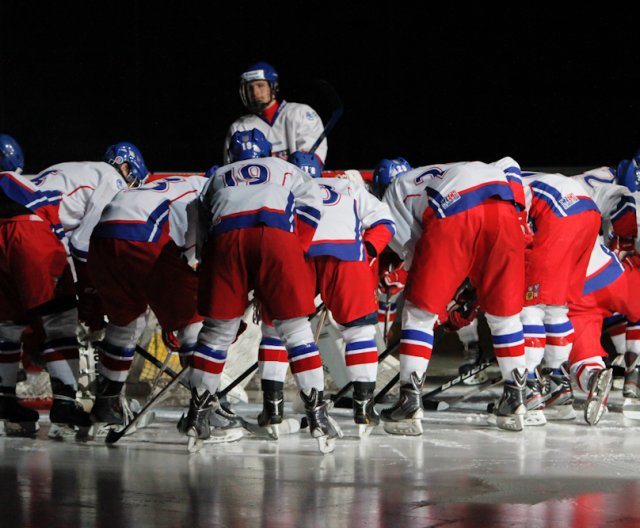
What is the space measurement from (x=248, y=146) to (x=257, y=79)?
191cm

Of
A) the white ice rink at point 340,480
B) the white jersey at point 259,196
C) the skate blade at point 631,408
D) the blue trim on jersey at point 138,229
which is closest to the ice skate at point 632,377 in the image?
the skate blade at point 631,408

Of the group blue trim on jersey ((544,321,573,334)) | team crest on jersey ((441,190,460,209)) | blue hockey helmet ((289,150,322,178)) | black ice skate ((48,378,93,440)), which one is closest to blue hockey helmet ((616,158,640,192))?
blue trim on jersey ((544,321,573,334))

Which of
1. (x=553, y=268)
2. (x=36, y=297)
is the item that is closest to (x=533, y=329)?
(x=553, y=268)

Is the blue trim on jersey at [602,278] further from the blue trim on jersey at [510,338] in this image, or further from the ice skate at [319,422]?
the ice skate at [319,422]

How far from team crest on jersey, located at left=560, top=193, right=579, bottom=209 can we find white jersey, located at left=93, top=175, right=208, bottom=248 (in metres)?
1.58

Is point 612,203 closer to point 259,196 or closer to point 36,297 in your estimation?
point 259,196

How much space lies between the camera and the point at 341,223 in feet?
15.4

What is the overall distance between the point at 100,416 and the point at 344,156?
12.2 feet

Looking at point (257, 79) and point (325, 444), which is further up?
point (257, 79)

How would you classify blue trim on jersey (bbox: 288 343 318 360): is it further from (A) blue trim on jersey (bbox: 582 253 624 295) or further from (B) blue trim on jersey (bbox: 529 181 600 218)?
(A) blue trim on jersey (bbox: 582 253 624 295)

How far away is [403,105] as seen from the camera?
800 cm

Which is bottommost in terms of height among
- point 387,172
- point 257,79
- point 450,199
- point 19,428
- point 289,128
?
point 19,428

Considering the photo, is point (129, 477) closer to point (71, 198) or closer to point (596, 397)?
point (71, 198)

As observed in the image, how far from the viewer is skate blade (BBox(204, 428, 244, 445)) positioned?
4.56 meters
